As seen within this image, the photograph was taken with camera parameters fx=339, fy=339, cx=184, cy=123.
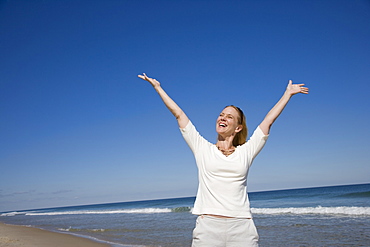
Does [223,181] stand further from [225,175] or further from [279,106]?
[279,106]

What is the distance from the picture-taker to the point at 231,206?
215 centimetres

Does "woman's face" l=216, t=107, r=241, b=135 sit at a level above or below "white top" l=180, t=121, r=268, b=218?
above

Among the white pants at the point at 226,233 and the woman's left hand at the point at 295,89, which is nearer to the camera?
the white pants at the point at 226,233

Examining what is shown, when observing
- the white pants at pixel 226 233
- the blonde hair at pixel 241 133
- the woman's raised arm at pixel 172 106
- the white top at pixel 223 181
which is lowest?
the white pants at pixel 226 233

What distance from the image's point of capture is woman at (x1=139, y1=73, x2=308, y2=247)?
2.13 metres

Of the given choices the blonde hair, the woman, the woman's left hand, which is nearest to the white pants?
the woman

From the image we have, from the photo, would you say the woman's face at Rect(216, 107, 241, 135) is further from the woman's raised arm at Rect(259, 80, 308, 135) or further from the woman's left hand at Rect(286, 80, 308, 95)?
the woman's left hand at Rect(286, 80, 308, 95)

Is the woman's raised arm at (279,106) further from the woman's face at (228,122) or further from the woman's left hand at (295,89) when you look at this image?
the woman's face at (228,122)

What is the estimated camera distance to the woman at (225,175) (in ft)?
6.98

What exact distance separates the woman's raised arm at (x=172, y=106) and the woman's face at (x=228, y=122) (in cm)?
24

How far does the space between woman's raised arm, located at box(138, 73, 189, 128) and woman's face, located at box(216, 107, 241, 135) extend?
24 cm

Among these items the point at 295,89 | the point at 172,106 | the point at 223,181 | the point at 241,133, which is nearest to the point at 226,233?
the point at 223,181

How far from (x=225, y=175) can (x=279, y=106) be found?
660 mm

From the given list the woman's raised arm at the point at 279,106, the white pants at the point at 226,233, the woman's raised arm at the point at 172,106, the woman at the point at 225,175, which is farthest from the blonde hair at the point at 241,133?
the white pants at the point at 226,233
